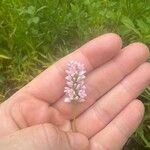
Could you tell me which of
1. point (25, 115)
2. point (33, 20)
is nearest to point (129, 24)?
point (33, 20)

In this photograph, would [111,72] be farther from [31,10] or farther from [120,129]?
[31,10]

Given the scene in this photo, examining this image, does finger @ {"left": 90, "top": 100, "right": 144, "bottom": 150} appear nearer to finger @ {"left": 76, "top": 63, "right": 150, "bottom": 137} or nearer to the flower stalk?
finger @ {"left": 76, "top": 63, "right": 150, "bottom": 137}

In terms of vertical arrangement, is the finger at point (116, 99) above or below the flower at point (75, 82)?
below

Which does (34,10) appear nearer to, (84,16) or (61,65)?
(84,16)

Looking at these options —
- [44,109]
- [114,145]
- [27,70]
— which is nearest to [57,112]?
[44,109]

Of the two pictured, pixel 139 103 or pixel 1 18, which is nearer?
pixel 139 103

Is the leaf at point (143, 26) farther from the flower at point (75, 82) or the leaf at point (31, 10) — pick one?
the leaf at point (31, 10)

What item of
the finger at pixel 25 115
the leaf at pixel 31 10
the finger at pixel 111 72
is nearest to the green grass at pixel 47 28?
the leaf at pixel 31 10

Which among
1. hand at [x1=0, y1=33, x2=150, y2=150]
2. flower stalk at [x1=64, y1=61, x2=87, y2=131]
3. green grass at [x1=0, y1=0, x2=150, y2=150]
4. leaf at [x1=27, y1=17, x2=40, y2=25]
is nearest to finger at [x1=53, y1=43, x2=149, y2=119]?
hand at [x1=0, y1=33, x2=150, y2=150]
